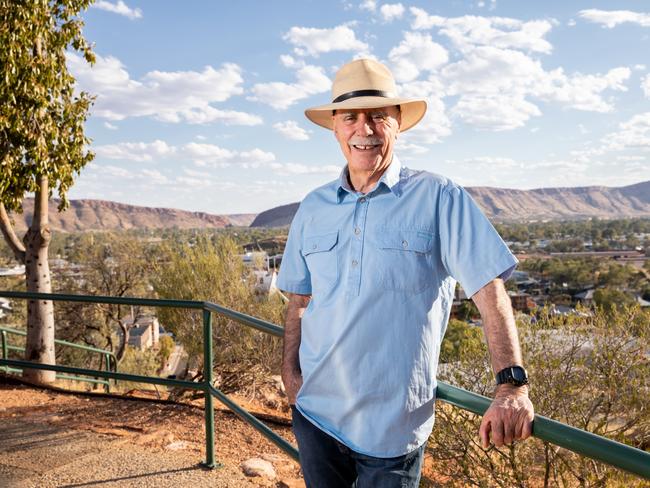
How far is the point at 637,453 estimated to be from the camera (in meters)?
1.29

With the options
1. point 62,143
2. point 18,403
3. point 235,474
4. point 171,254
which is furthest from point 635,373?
point 171,254

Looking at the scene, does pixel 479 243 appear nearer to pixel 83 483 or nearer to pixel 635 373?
pixel 83 483

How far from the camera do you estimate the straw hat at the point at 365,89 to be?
6.31 ft

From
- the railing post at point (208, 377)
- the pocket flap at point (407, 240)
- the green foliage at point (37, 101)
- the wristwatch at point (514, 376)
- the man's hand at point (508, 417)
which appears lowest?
the railing post at point (208, 377)

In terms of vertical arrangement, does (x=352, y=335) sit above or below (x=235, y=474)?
above

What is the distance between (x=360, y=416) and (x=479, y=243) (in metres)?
0.61

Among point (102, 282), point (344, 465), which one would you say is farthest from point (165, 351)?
point (344, 465)

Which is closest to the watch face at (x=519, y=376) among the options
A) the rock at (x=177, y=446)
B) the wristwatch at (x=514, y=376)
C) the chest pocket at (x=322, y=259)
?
the wristwatch at (x=514, y=376)

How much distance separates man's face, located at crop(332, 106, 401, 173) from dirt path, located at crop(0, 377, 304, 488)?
2.94 metres

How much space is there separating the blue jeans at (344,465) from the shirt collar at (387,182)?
2.48 ft

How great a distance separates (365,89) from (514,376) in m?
1.02

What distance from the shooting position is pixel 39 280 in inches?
348

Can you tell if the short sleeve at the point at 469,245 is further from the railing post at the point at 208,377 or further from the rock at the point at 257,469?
the rock at the point at 257,469

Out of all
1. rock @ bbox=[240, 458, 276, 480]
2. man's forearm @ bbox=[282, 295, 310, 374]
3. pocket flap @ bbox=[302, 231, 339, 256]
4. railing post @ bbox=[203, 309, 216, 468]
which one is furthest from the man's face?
rock @ bbox=[240, 458, 276, 480]
